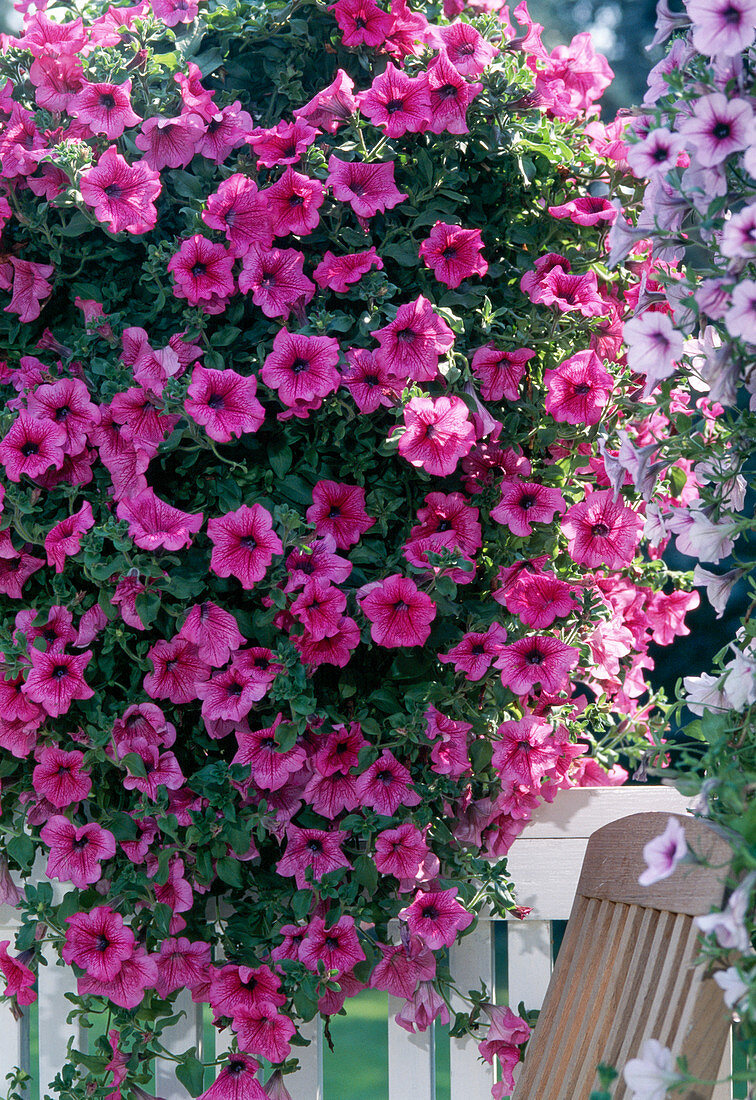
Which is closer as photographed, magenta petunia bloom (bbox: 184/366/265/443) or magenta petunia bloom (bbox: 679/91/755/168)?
magenta petunia bloom (bbox: 679/91/755/168)

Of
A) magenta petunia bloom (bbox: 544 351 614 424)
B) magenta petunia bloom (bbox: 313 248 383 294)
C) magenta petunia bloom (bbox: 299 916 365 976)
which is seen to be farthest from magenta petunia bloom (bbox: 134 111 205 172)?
magenta petunia bloom (bbox: 299 916 365 976)

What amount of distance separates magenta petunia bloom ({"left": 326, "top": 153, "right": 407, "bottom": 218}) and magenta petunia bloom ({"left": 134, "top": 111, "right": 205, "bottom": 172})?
188mm

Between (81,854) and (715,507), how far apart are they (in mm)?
860

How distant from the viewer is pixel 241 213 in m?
1.25

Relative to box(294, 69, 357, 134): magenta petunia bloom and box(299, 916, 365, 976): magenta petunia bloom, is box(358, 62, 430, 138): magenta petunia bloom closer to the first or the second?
box(294, 69, 357, 134): magenta petunia bloom

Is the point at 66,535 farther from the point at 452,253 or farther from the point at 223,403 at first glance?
the point at 452,253

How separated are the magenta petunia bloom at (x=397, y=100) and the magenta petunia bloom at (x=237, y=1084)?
46.5 inches

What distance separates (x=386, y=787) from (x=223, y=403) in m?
0.52

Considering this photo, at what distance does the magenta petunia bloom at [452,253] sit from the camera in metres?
1.27

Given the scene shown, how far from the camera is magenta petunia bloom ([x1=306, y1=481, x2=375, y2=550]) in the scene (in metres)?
1.26

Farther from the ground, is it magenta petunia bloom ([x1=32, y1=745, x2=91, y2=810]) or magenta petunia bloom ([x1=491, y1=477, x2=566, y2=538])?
magenta petunia bloom ([x1=491, y1=477, x2=566, y2=538])

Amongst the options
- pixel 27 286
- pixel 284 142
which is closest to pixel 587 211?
pixel 284 142

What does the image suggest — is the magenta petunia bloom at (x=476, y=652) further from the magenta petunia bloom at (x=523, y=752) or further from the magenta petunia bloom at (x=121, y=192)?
the magenta petunia bloom at (x=121, y=192)

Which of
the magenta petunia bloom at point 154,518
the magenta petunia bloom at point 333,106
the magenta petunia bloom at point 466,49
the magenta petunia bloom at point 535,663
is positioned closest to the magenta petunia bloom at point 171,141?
the magenta petunia bloom at point 333,106
